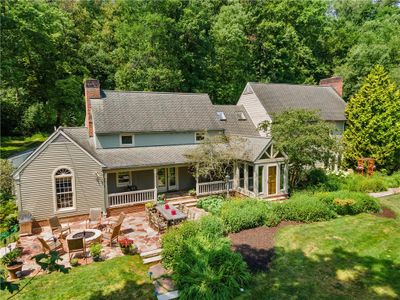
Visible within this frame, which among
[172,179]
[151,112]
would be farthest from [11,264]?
[151,112]

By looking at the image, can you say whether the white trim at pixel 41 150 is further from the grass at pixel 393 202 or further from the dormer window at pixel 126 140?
the grass at pixel 393 202

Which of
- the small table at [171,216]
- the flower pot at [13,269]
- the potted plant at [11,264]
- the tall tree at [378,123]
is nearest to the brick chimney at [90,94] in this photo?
the small table at [171,216]

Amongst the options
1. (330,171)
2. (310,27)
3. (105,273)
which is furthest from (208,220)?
(310,27)

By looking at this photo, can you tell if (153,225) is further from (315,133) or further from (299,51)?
(299,51)

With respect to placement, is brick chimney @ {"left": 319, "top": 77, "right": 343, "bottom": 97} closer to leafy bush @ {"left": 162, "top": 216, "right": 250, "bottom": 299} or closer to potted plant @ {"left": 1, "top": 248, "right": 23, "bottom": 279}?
leafy bush @ {"left": 162, "top": 216, "right": 250, "bottom": 299}

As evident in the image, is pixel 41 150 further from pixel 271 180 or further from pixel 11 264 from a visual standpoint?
pixel 271 180
